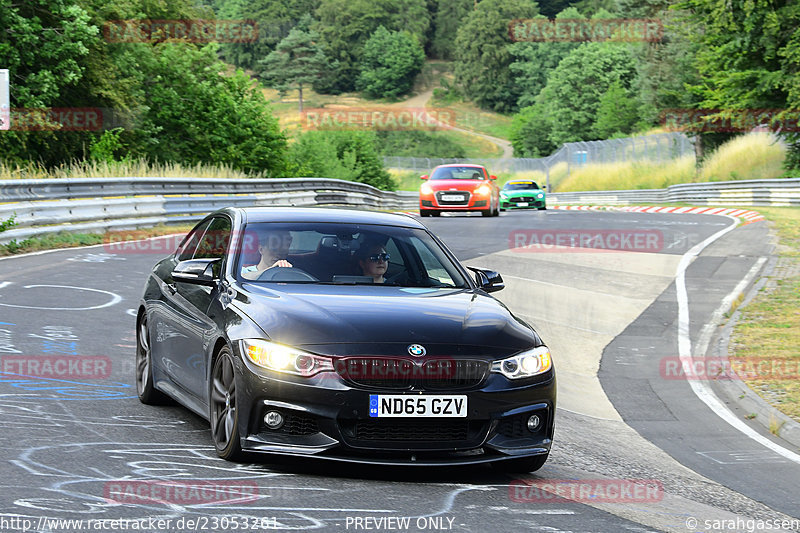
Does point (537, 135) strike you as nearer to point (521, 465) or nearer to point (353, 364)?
point (521, 465)

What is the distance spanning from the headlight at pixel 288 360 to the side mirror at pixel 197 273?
123 centimetres

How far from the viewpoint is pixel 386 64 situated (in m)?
178

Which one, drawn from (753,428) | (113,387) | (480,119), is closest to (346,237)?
(113,387)

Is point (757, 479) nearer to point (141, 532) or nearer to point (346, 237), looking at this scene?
point (346, 237)

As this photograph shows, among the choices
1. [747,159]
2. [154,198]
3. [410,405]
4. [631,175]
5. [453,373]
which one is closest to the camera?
[410,405]

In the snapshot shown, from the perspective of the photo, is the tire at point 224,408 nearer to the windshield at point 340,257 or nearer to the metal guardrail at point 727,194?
the windshield at point 340,257

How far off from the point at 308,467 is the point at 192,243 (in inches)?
107

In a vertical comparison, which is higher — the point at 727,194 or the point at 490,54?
the point at 490,54

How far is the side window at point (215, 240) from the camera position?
7.71 m

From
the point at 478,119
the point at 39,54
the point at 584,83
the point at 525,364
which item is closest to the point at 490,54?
the point at 478,119

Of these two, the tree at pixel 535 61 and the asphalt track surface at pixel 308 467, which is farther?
the tree at pixel 535 61

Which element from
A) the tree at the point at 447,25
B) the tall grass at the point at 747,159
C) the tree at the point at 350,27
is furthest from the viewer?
the tree at the point at 447,25

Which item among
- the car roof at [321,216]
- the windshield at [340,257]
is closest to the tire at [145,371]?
the car roof at [321,216]

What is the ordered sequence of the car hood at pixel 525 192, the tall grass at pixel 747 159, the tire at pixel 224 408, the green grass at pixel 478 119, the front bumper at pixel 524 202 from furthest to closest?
the green grass at pixel 478 119, the tall grass at pixel 747 159, the front bumper at pixel 524 202, the car hood at pixel 525 192, the tire at pixel 224 408
